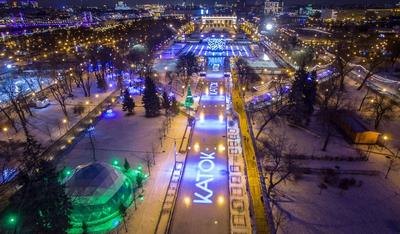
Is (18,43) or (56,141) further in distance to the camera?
(18,43)

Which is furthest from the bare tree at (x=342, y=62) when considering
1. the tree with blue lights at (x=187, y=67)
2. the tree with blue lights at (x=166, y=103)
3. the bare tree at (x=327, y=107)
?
the tree with blue lights at (x=166, y=103)

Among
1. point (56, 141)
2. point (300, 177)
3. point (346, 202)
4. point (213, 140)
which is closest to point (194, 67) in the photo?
point (213, 140)

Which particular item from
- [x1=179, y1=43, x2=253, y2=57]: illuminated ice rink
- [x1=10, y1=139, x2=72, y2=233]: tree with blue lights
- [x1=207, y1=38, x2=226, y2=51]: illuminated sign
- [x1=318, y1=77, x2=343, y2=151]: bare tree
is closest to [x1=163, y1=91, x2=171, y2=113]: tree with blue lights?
[x1=318, y1=77, x2=343, y2=151]: bare tree

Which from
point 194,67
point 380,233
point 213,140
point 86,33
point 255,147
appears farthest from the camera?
point 86,33

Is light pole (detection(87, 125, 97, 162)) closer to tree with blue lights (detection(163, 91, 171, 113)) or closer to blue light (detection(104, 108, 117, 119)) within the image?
blue light (detection(104, 108, 117, 119))

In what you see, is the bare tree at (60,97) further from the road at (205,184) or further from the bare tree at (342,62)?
the bare tree at (342,62)

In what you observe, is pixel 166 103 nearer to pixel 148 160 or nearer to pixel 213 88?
pixel 148 160

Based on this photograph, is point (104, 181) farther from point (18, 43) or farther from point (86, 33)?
point (86, 33)
